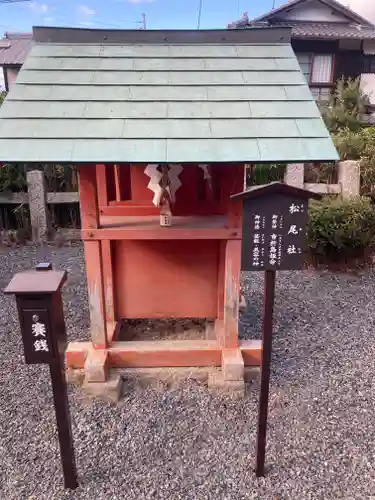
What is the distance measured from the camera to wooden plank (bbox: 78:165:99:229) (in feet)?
8.18

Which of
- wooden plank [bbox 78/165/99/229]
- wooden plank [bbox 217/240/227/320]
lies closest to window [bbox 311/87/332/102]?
wooden plank [bbox 217/240/227/320]

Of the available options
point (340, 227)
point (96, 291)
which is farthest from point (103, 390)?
point (340, 227)

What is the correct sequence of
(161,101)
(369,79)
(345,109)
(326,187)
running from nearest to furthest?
1. (161,101)
2. (326,187)
3. (345,109)
4. (369,79)

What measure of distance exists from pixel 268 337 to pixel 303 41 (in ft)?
38.6

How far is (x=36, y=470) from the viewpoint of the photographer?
2191 millimetres

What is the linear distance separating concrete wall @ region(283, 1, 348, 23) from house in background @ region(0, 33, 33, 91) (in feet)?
25.4

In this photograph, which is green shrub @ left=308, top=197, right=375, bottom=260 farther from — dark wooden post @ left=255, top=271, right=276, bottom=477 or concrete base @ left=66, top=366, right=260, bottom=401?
dark wooden post @ left=255, top=271, right=276, bottom=477

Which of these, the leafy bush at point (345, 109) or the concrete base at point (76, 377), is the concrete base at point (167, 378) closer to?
the concrete base at point (76, 377)

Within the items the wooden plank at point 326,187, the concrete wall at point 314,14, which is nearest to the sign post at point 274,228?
the wooden plank at point 326,187

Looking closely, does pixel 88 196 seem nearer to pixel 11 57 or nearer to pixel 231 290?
pixel 231 290

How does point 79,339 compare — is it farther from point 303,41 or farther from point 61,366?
point 303,41

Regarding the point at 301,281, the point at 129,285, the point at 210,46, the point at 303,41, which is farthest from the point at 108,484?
the point at 303,41

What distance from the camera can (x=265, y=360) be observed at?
2.05 m

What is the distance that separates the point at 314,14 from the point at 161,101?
39.6 feet
